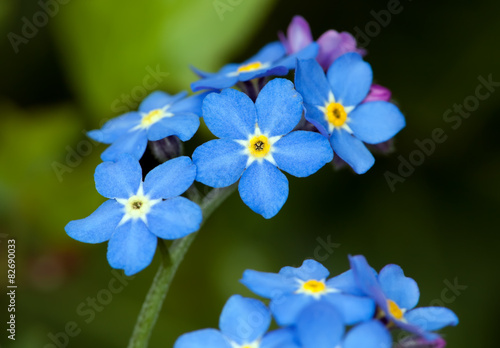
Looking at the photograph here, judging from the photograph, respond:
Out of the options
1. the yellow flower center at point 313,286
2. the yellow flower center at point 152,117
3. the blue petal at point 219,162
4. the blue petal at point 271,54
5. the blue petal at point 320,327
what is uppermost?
the blue petal at point 271,54

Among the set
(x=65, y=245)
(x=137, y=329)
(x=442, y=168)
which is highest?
(x=442, y=168)

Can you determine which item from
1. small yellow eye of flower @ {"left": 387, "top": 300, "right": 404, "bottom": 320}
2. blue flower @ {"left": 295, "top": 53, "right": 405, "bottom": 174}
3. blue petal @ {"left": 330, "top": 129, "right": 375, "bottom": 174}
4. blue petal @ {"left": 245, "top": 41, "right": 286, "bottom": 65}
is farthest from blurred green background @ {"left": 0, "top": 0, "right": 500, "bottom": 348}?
small yellow eye of flower @ {"left": 387, "top": 300, "right": 404, "bottom": 320}

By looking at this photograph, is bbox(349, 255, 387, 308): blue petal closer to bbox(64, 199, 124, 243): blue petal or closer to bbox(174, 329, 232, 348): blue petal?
bbox(174, 329, 232, 348): blue petal

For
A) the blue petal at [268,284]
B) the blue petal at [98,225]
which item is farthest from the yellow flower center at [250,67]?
the blue petal at [268,284]

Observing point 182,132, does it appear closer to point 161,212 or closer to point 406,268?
point 161,212

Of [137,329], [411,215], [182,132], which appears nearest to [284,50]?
[182,132]

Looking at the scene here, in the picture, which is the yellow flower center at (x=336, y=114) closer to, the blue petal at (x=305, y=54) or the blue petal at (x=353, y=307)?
the blue petal at (x=305, y=54)
